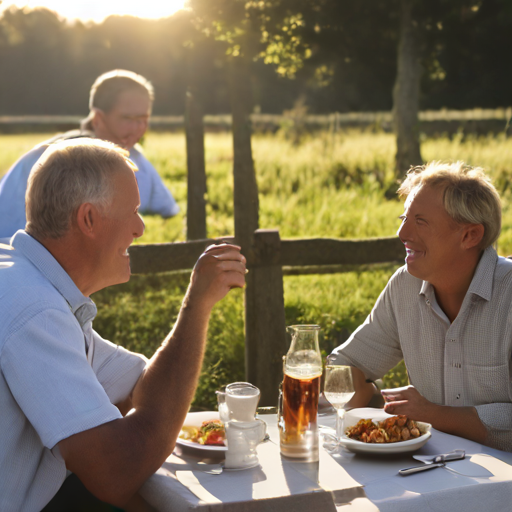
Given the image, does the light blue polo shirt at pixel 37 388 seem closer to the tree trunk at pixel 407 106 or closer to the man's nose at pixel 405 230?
the man's nose at pixel 405 230

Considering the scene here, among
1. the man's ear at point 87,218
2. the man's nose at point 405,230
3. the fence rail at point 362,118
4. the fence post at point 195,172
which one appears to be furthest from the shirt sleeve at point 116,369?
the fence rail at point 362,118

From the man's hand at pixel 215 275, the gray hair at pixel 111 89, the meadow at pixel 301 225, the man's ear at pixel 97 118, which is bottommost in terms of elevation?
the meadow at pixel 301 225

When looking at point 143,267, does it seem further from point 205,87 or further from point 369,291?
point 205,87

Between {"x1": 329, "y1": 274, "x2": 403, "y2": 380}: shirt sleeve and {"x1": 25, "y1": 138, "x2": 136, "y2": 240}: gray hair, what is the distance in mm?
1310

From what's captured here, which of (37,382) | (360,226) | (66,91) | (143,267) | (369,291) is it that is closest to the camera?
(37,382)

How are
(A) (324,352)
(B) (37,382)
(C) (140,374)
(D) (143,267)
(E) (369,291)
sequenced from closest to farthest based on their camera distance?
(B) (37,382) → (C) (140,374) → (D) (143,267) → (A) (324,352) → (E) (369,291)

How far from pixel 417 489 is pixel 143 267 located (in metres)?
2.81

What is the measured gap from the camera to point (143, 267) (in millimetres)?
4137

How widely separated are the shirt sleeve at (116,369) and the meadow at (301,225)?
2574 millimetres

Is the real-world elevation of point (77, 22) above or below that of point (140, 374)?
above

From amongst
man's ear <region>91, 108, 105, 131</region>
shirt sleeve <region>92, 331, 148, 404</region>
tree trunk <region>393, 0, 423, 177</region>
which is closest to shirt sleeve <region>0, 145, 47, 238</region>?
man's ear <region>91, 108, 105, 131</region>

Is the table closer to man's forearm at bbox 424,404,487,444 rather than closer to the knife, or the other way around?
the knife

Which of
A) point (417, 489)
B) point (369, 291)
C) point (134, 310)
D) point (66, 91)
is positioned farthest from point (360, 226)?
point (66, 91)

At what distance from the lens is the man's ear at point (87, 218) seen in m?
1.71
